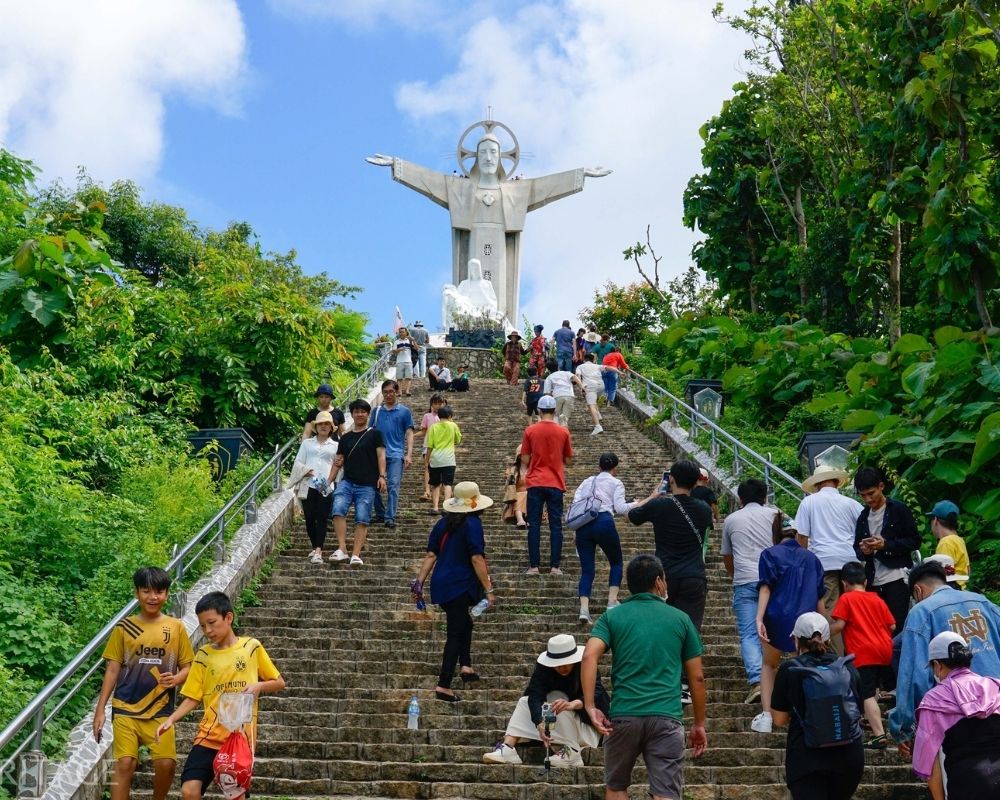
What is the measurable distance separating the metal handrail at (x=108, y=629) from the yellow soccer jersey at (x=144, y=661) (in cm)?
53

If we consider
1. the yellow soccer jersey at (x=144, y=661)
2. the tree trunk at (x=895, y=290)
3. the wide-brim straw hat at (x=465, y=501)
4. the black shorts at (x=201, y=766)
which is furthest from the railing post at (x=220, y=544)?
the tree trunk at (x=895, y=290)

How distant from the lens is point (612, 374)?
74.6ft

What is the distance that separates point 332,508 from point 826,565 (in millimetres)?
4989

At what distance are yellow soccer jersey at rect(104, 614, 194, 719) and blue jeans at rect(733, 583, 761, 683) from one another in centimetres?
397

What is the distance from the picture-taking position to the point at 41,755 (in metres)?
7.96

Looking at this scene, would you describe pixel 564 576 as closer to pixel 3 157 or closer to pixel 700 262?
pixel 3 157

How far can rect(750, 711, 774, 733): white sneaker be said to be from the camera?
9039 mm

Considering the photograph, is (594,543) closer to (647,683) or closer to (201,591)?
(201,591)

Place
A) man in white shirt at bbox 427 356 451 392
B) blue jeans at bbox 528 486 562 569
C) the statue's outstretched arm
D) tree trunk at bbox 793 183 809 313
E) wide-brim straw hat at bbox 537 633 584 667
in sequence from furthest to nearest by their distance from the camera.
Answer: the statue's outstretched arm
tree trunk at bbox 793 183 809 313
man in white shirt at bbox 427 356 451 392
blue jeans at bbox 528 486 562 569
wide-brim straw hat at bbox 537 633 584 667

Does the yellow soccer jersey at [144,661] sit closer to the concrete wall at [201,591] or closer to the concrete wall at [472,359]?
the concrete wall at [201,591]

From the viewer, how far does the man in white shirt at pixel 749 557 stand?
9672 millimetres

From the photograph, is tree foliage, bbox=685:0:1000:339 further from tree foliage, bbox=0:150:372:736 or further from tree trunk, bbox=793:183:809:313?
tree foliage, bbox=0:150:372:736

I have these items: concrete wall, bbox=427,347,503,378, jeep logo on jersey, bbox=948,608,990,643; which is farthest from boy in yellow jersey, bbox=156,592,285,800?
concrete wall, bbox=427,347,503,378

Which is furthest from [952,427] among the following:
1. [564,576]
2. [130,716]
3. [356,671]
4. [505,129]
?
[505,129]
